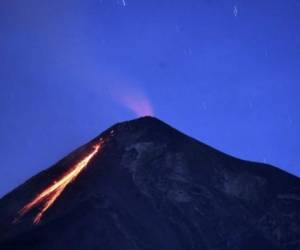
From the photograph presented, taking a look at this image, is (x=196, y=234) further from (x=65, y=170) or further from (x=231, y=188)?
(x=65, y=170)

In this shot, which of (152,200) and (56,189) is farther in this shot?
(56,189)

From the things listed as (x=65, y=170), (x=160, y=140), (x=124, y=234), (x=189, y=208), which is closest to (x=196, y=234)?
(x=189, y=208)

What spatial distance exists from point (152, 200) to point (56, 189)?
1290 cm

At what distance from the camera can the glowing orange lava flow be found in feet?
196

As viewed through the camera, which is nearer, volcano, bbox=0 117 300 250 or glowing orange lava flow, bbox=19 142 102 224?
volcano, bbox=0 117 300 250

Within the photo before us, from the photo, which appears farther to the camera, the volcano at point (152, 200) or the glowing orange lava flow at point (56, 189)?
the glowing orange lava flow at point (56, 189)

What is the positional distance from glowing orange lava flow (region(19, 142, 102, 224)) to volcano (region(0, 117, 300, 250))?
19 centimetres

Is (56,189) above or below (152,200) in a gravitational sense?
above

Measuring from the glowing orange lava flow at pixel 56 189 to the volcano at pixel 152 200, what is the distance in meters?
0.19

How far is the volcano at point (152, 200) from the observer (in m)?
51.4

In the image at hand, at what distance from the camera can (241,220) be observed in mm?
59000

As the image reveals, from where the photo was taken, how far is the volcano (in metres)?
51.4

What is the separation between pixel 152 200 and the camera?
194 feet

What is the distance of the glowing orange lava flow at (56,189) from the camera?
59594mm
